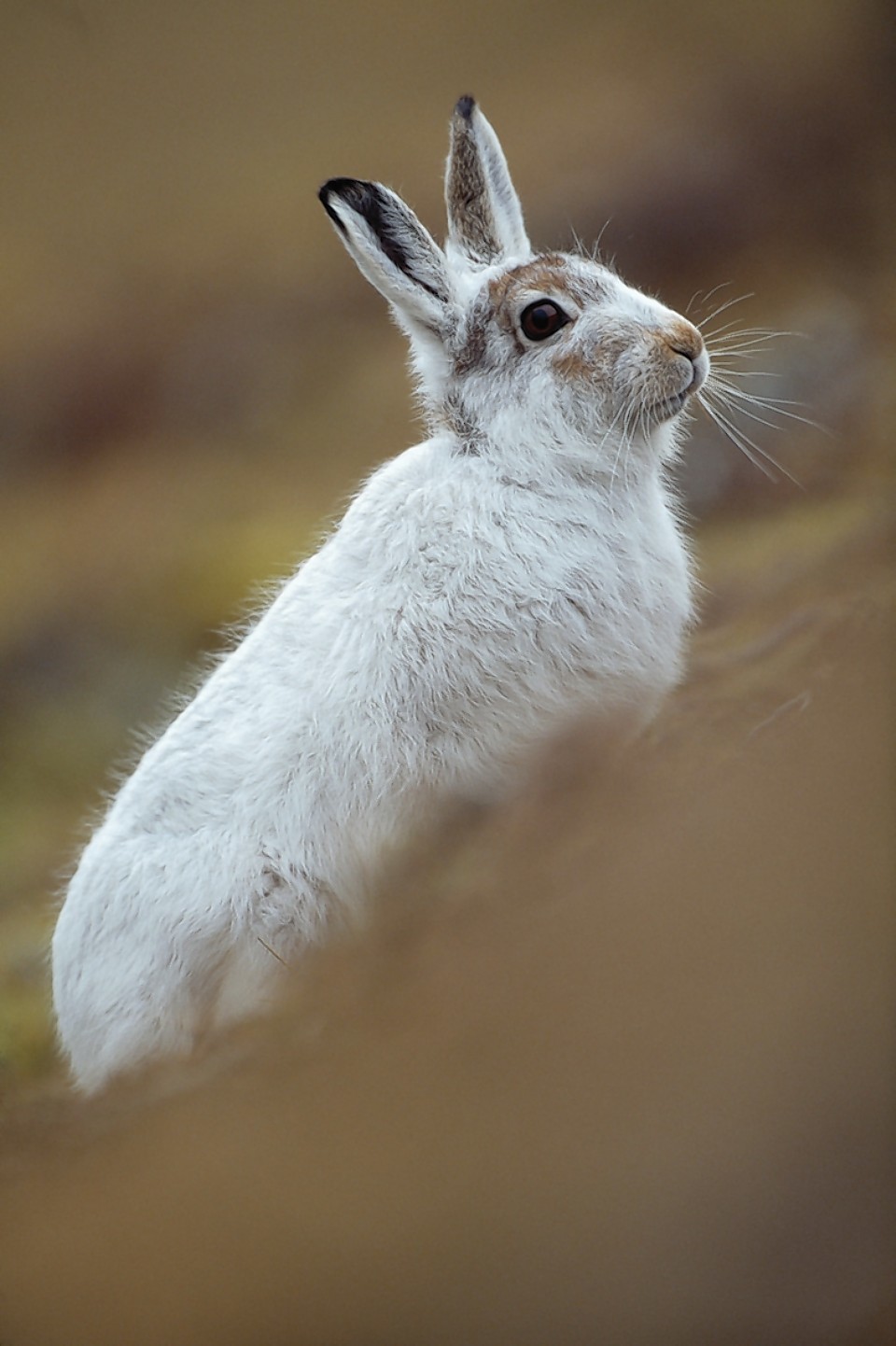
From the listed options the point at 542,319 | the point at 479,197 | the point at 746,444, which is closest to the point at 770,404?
the point at 746,444

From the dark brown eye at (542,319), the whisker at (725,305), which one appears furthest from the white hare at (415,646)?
the whisker at (725,305)

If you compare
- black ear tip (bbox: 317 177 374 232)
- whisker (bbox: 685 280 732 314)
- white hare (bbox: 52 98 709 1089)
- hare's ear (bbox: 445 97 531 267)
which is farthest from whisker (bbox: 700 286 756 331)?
black ear tip (bbox: 317 177 374 232)

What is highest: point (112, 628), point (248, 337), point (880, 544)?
point (248, 337)

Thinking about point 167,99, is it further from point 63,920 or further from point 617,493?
point 63,920

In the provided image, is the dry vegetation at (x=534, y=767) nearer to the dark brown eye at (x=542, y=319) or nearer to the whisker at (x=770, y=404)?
the whisker at (x=770, y=404)

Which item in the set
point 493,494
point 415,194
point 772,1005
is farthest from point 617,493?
point 772,1005
